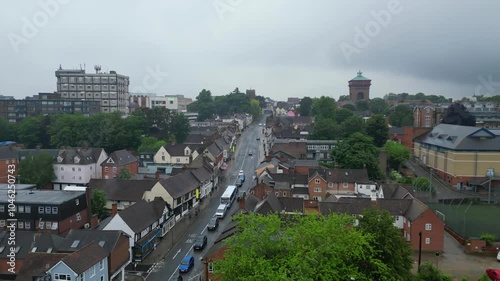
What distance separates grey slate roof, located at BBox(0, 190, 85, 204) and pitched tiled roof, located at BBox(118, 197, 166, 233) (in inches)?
234

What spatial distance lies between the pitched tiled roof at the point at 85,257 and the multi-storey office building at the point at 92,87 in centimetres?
7492

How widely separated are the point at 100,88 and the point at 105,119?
106 ft

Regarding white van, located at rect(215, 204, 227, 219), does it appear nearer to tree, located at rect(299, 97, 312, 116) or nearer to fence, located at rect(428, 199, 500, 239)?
fence, located at rect(428, 199, 500, 239)

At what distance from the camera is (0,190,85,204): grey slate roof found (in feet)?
106

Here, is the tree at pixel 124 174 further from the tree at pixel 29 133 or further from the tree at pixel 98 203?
the tree at pixel 29 133

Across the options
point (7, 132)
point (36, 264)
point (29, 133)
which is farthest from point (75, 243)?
point (7, 132)

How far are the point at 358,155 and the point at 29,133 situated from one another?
57983mm

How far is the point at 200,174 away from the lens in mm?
46312

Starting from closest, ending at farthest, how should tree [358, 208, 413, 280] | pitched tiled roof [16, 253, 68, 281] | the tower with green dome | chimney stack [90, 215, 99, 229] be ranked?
tree [358, 208, 413, 280]
pitched tiled roof [16, 253, 68, 281]
chimney stack [90, 215, 99, 229]
the tower with green dome

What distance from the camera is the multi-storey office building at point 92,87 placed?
94.6 m

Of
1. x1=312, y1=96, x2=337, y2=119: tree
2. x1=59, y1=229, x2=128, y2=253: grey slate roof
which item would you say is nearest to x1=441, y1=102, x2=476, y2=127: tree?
x1=312, y1=96, x2=337, y2=119: tree

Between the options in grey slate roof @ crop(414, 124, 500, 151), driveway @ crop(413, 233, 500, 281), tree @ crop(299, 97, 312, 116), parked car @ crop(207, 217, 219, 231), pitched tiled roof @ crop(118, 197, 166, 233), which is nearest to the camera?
driveway @ crop(413, 233, 500, 281)

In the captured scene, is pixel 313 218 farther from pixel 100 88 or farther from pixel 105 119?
pixel 100 88

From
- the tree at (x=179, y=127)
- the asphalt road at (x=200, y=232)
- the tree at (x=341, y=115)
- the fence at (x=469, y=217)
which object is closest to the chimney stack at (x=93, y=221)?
the asphalt road at (x=200, y=232)
